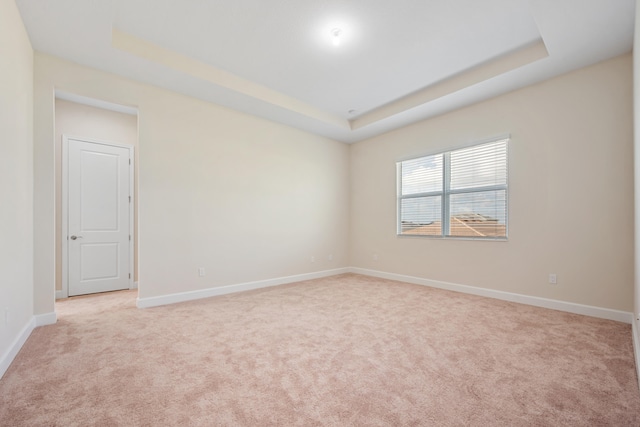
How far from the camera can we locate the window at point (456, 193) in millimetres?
4000

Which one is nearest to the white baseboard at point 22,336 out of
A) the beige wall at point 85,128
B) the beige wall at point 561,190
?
the beige wall at point 85,128

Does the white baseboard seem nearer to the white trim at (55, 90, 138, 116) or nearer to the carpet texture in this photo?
the carpet texture

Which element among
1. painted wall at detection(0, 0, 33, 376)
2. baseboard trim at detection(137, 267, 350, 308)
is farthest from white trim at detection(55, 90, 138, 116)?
baseboard trim at detection(137, 267, 350, 308)

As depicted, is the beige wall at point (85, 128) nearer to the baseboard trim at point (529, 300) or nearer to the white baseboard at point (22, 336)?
the white baseboard at point (22, 336)

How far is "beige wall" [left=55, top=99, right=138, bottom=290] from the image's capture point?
409 centimetres

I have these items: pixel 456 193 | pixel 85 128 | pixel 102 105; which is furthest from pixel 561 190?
pixel 85 128

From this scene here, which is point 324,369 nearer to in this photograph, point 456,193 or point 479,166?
point 456,193

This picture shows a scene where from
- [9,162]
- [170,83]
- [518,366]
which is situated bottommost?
[518,366]

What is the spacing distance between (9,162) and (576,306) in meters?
5.60

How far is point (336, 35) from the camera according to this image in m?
2.92

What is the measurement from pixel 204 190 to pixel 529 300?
4554 millimetres

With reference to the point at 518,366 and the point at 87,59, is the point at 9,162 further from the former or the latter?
the point at 518,366

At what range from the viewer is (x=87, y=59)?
3088mm

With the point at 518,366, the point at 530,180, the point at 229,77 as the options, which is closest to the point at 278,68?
the point at 229,77
